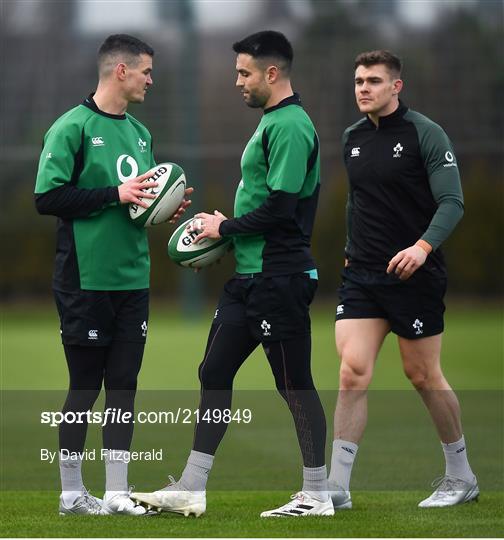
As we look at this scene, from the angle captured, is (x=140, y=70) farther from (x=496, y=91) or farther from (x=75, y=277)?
(x=496, y=91)

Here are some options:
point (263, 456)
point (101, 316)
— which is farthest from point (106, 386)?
point (263, 456)

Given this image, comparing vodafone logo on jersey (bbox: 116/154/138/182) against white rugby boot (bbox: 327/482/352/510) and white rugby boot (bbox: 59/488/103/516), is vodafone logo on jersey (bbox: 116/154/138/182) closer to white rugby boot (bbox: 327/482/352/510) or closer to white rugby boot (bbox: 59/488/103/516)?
white rugby boot (bbox: 59/488/103/516)

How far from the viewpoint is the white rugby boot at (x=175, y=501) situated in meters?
5.09

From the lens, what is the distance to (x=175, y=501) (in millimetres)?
5098

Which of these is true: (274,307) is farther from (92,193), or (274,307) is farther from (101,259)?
(92,193)

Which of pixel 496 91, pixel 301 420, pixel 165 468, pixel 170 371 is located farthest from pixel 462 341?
pixel 301 420

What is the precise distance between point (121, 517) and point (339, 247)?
1687 cm

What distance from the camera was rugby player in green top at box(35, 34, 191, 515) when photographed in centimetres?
522

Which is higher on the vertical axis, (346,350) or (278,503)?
(346,350)

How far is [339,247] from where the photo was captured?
21.8 meters

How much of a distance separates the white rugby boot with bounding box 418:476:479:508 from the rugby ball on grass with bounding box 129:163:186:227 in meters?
1.80

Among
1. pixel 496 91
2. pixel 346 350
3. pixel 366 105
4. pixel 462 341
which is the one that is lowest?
pixel 462 341

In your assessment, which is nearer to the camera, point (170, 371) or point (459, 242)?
point (170, 371)

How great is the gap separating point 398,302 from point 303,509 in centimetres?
112
